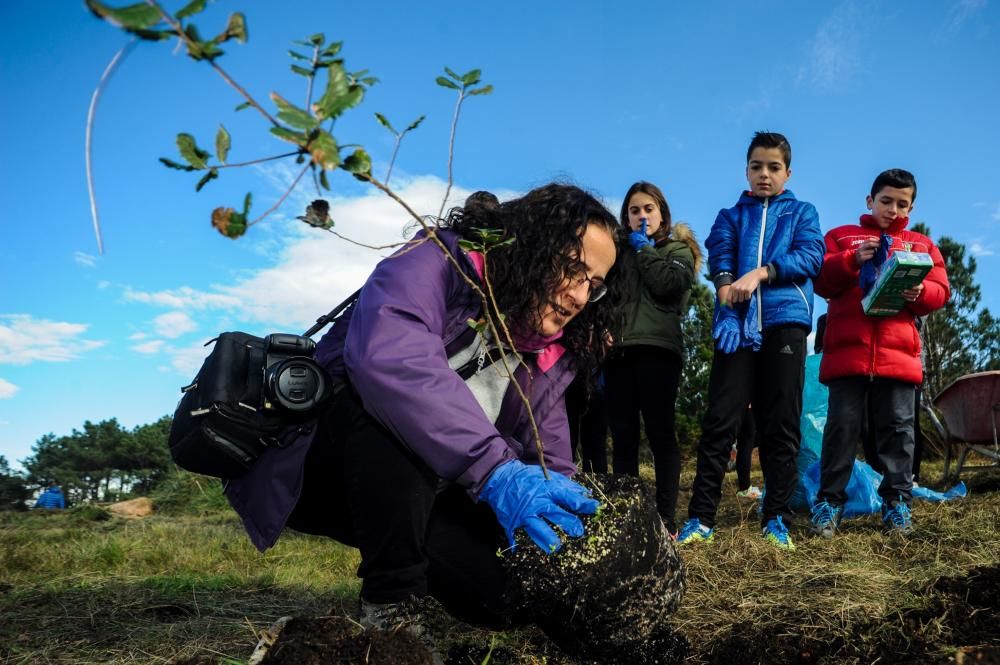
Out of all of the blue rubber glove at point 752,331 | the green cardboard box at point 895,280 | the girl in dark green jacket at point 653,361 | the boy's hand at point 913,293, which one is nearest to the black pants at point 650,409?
the girl in dark green jacket at point 653,361

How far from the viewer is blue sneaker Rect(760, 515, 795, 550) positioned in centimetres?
314

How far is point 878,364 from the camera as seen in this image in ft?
11.6

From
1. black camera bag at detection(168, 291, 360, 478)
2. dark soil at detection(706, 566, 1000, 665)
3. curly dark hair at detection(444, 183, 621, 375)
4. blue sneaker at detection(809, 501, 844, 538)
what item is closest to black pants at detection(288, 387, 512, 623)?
black camera bag at detection(168, 291, 360, 478)

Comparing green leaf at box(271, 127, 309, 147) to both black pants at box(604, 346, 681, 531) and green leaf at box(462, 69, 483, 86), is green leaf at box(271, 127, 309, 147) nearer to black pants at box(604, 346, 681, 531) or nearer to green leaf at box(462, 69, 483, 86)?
green leaf at box(462, 69, 483, 86)

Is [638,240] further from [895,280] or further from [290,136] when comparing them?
[290,136]

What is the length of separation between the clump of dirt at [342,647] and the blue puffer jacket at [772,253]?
8.17 feet

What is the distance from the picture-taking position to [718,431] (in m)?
3.37

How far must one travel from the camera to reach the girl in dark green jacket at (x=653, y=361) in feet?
11.2

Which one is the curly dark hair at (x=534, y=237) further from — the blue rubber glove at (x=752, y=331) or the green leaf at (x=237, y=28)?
the blue rubber glove at (x=752, y=331)

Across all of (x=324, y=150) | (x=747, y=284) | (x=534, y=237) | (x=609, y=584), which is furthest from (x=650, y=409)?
(x=324, y=150)

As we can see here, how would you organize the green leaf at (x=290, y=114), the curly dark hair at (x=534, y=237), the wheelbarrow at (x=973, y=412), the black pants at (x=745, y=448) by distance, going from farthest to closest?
the black pants at (x=745, y=448)
the wheelbarrow at (x=973, y=412)
the curly dark hair at (x=534, y=237)
the green leaf at (x=290, y=114)

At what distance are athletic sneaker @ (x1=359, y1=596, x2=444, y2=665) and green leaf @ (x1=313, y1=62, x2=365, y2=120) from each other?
3.80ft

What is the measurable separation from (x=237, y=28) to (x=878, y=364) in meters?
3.58

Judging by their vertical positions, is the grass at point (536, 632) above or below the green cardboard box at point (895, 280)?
below
